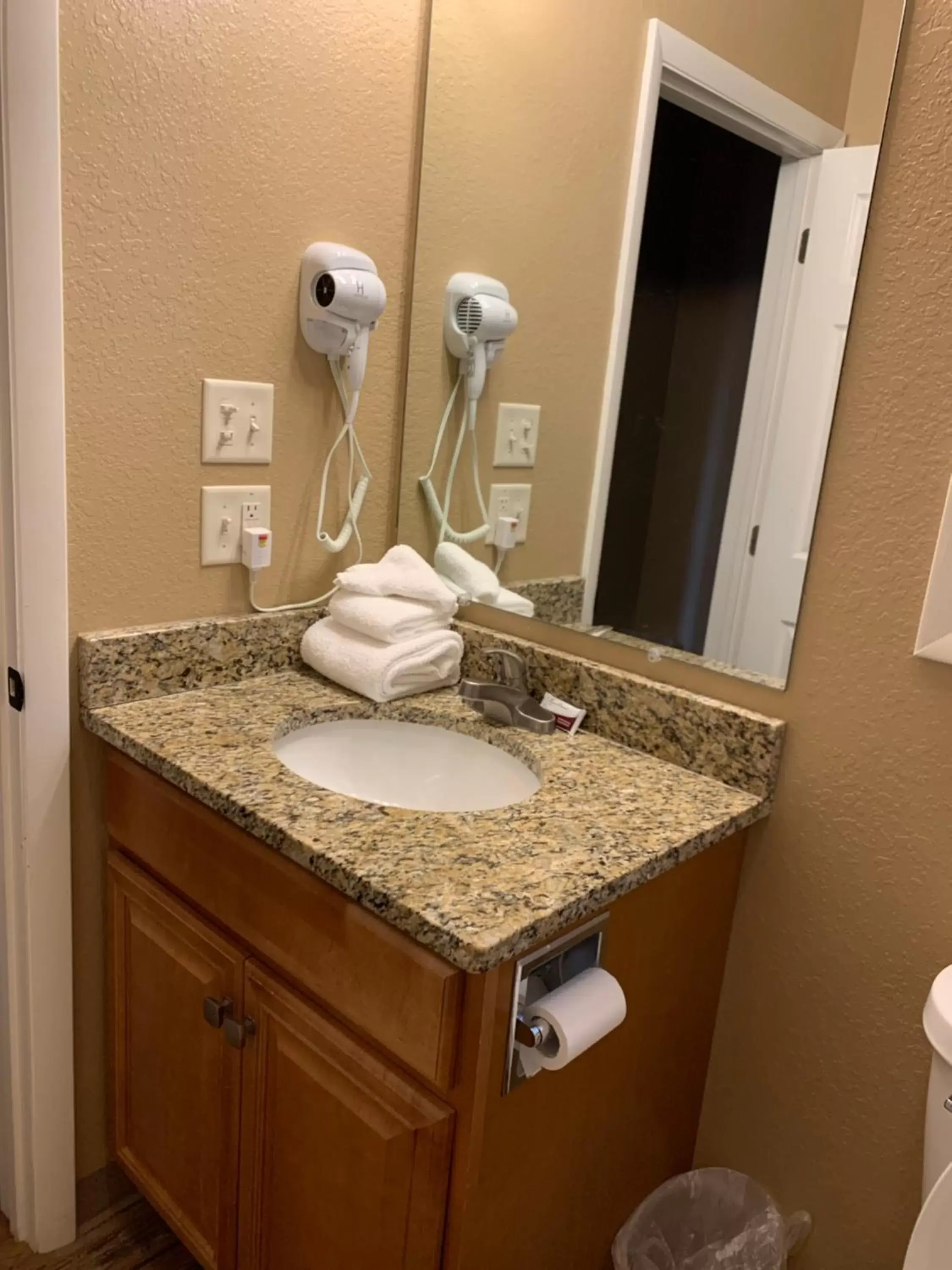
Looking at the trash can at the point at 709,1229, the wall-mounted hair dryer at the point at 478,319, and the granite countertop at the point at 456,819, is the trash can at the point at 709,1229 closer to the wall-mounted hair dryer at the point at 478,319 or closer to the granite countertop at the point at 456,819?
the granite countertop at the point at 456,819

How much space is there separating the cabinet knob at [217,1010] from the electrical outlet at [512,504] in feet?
2.60

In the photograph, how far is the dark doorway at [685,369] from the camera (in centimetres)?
117

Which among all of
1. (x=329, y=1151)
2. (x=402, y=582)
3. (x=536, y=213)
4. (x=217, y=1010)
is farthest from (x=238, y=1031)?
(x=536, y=213)

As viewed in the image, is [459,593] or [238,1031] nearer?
[238,1031]

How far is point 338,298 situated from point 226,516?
1.13 feet

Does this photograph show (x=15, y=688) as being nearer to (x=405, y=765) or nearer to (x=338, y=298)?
(x=405, y=765)

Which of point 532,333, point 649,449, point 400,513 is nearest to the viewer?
point 649,449

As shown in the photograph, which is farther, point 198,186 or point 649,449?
point 649,449

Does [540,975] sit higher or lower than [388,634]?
lower

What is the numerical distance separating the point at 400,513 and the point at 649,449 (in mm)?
451

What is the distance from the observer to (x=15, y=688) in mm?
1184

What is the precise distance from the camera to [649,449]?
129cm

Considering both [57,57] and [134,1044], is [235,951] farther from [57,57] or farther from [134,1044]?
[57,57]

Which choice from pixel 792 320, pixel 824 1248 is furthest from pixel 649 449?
pixel 824 1248
